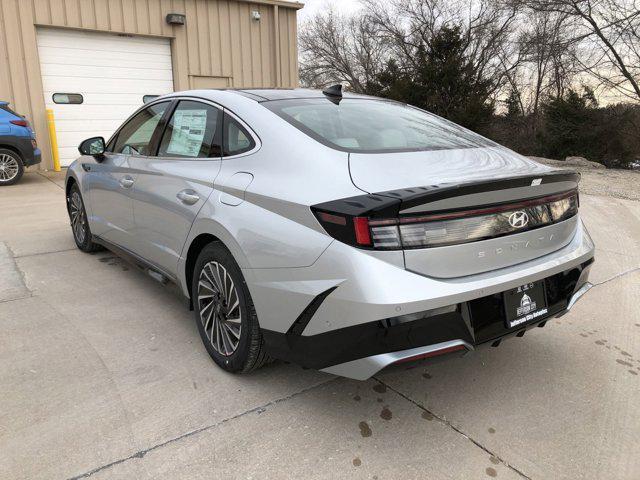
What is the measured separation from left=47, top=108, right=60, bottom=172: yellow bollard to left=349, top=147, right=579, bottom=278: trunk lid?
10728 millimetres

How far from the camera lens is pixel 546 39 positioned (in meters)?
17.1

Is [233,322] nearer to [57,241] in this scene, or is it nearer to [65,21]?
[57,241]

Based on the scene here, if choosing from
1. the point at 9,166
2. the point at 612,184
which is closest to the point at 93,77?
the point at 9,166

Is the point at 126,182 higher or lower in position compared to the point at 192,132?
lower

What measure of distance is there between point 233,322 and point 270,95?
139 cm

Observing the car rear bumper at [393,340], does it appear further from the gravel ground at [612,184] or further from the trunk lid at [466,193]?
the gravel ground at [612,184]

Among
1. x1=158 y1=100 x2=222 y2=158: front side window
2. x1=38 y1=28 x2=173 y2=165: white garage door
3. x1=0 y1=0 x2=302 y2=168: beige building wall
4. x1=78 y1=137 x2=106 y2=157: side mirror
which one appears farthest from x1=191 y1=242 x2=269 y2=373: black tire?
x1=38 y1=28 x2=173 y2=165: white garage door

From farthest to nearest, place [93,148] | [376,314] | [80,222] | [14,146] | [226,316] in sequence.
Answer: [14,146] → [80,222] → [93,148] → [226,316] → [376,314]

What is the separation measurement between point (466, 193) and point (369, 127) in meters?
0.95

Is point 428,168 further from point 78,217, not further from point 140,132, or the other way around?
point 78,217

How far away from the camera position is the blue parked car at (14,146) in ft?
30.6

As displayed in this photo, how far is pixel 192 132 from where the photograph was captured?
3.34m

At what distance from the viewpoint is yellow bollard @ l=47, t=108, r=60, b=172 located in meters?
11.2

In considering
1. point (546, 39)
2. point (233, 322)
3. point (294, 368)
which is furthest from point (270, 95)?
point (546, 39)
